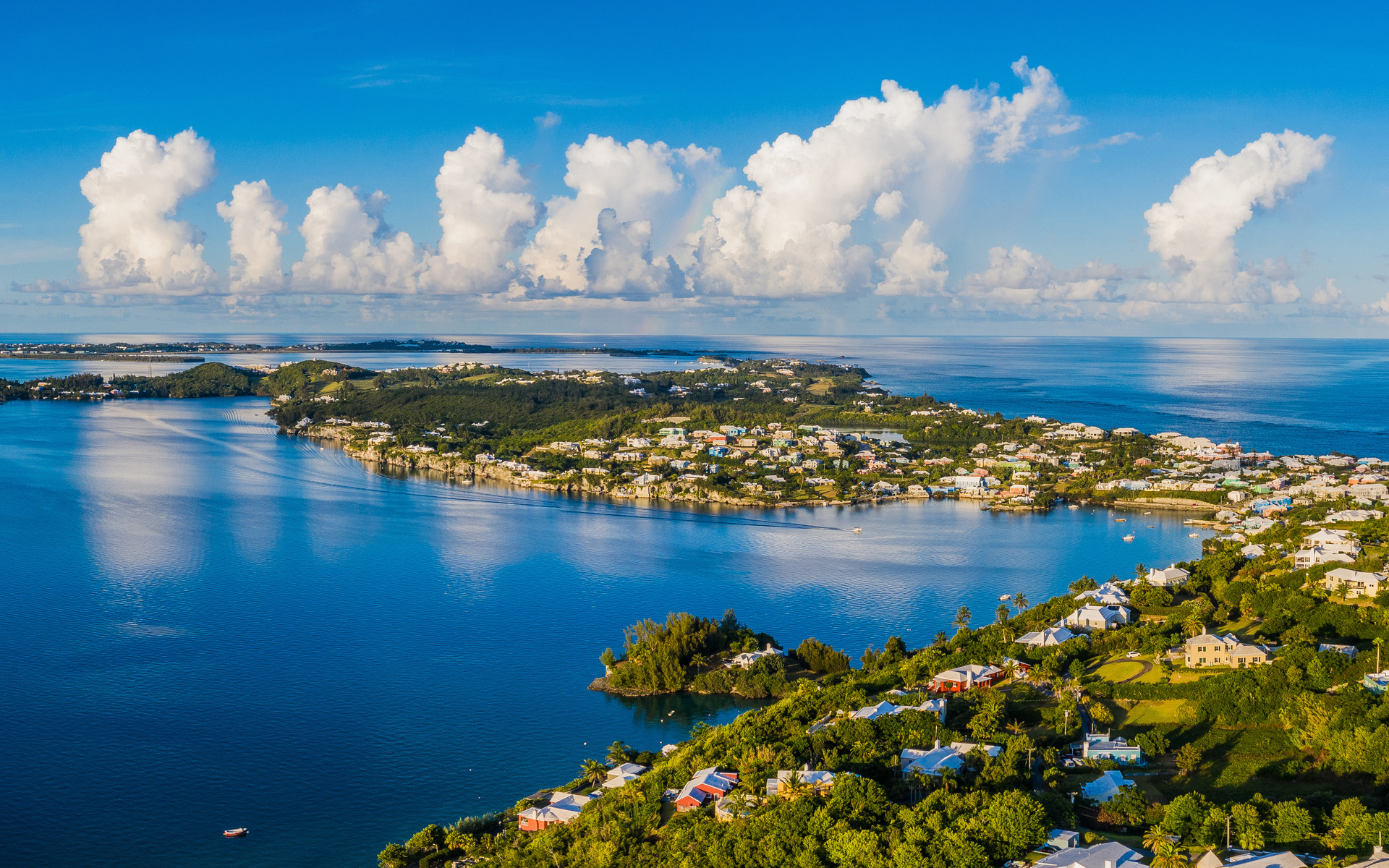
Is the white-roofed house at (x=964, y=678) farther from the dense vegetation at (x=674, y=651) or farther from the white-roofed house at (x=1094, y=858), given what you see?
the white-roofed house at (x=1094, y=858)

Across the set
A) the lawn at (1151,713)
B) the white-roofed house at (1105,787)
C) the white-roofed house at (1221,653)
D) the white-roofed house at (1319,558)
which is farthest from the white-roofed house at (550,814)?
the white-roofed house at (1319,558)

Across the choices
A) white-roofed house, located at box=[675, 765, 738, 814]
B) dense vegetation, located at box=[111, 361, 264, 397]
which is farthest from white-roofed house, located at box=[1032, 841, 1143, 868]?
dense vegetation, located at box=[111, 361, 264, 397]

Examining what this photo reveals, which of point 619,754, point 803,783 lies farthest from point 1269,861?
point 619,754

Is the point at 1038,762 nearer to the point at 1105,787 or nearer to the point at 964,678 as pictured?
the point at 1105,787

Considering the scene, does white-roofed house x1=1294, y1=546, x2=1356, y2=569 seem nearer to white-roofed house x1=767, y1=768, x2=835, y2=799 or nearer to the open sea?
the open sea

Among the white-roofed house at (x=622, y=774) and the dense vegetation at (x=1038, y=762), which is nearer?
the dense vegetation at (x=1038, y=762)

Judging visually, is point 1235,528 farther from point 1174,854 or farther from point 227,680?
point 227,680
